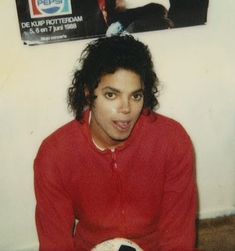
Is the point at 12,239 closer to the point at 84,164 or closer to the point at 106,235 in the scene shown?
the point at 106,235

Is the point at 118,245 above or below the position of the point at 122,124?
below

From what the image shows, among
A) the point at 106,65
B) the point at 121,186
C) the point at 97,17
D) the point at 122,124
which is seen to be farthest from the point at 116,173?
the point at 97,17

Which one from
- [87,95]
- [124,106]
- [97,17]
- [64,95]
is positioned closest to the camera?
[124,106]

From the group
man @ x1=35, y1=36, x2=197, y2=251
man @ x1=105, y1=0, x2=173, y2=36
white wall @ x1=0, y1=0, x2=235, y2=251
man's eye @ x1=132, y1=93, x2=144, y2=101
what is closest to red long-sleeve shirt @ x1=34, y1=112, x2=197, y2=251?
man @ x1=35, y1=36, x2=197, y2=251

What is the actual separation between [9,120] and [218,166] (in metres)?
0.98

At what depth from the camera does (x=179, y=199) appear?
144cm

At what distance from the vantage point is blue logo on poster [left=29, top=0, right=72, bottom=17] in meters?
1.43

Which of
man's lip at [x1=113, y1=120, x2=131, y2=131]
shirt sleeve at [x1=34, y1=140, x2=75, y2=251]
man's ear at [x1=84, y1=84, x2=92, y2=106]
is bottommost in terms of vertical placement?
shirt sleeve at [x1=34, y1=140, x2=75, y2=251]

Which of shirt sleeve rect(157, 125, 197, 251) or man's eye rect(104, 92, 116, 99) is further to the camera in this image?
shirt sleeve rect(157, 125, 197, 251)

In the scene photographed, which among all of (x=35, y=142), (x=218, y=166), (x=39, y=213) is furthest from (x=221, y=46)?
(x=39, y=213)

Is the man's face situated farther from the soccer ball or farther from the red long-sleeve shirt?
the soccer ball

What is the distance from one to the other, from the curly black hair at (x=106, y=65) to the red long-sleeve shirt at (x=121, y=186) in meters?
0.10

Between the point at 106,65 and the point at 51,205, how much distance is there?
527 mm

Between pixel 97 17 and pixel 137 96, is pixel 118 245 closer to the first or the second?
pixel 137 96
